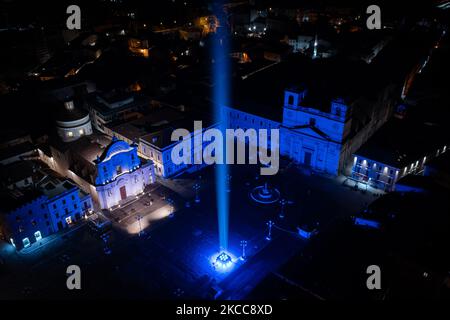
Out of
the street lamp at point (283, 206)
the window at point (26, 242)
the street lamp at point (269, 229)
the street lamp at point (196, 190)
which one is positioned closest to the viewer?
the window at point (26, 242)

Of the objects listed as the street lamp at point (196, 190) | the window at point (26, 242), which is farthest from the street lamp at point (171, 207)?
the window at point (26, 242)

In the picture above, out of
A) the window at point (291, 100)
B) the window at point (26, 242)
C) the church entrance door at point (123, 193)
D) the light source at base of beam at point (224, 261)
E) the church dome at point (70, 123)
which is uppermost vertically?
the window at point (291, 100)

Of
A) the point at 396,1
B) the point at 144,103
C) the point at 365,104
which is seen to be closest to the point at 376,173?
the point at 365,104

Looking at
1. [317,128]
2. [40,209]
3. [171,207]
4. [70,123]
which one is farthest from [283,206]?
[70,123]

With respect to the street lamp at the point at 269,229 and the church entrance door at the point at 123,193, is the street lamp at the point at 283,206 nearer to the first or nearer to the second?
the street lamp at the point at 269,229

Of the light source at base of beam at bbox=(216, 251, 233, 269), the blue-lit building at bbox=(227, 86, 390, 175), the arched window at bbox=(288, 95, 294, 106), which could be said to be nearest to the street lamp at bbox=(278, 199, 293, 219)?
the blue-lit building at bbox=(227, 86, 390, 175)

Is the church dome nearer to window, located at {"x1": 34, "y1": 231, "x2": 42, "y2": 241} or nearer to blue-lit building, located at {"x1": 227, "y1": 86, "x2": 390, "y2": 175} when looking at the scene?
window, located at {"x1": 34, "y1": 231, "x2": 42, "y2": 241}
